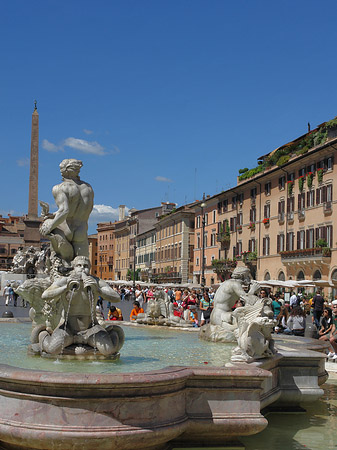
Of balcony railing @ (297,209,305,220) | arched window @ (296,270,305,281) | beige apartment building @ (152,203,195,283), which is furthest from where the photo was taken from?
beige apartment building @ (152,203,195,283)

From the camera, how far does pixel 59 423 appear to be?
15.8 feet

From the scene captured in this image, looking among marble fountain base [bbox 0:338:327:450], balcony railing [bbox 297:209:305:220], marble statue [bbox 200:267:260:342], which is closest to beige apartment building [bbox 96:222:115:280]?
balcony railing [bbox 297:209:305:220]

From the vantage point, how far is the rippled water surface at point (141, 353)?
629 cm

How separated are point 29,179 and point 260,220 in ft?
65.9

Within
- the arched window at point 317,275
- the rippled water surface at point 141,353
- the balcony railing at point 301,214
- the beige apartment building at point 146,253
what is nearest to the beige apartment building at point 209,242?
the balcony railing at point 301,214

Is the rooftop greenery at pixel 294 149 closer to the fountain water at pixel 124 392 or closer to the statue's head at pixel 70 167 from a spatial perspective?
the statue's head at pixel 70 167

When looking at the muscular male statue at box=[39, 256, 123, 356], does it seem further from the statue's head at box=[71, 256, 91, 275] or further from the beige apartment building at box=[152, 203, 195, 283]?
the beige apartment building at box=[152, 203, 195, 283]

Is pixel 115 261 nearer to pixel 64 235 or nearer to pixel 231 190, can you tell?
pixel 231 190

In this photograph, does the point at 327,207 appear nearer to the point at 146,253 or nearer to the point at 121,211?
the point at 146,253

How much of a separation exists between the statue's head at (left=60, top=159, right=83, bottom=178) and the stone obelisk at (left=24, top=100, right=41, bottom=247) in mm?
33019

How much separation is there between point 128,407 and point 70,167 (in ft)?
16.2

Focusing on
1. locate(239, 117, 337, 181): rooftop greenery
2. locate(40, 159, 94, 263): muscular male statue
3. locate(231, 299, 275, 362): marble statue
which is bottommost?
locate(231, 299, 275, 362): marble statue

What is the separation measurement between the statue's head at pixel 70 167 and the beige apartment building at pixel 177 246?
64.4m

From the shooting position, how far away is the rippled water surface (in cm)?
629
